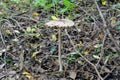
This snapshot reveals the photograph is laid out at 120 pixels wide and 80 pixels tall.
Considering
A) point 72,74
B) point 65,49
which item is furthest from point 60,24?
point 65,49

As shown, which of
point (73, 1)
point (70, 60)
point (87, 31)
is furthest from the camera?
point (73, 1)

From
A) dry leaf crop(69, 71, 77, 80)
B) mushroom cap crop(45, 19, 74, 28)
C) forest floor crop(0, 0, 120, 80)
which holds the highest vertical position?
mushroom cap crop(45, 19, 74, 28)

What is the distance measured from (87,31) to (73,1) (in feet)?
2.57

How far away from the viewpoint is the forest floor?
2.92m

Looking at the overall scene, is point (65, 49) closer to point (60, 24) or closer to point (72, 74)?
point (72, 74)

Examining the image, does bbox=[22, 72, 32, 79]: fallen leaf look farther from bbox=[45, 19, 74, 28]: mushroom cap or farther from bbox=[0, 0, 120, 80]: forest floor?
bbox=[45, 19, 74, 28]: mushroom cap

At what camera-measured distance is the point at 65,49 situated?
128 inches

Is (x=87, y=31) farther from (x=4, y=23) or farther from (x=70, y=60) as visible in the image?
(x=4, y=23)

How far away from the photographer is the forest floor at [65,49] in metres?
2.92

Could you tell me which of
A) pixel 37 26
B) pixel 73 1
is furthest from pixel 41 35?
pixel 73 1

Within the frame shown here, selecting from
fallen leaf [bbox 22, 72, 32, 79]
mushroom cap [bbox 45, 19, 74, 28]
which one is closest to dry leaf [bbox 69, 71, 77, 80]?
fallen leaf [bbox 22, 72, 32, 79]

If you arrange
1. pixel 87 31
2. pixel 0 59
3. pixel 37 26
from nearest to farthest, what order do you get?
pixel 0 59, pixel 87 31, pixel 37 26

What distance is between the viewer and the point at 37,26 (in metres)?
3.82

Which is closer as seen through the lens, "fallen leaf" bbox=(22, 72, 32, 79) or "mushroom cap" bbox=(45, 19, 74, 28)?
"mushroom cap" bbox=(45, 19, 74, 28)
